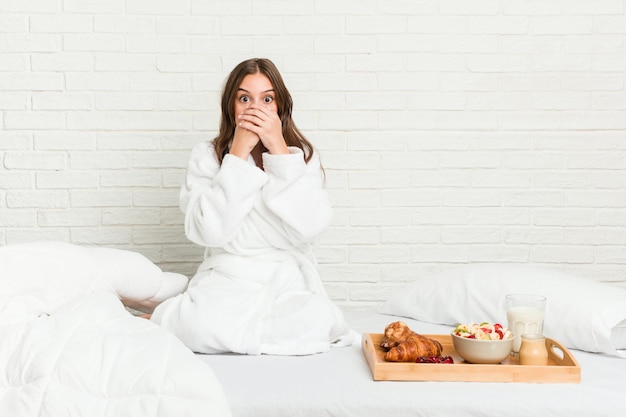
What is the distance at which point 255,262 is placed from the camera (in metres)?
2.49

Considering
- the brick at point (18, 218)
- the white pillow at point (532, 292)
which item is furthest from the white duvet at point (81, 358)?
the white pillow at point (532, 292)

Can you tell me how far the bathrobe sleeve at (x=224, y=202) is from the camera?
239cm

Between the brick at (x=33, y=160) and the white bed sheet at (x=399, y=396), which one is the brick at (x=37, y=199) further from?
the white bed sheet at (x=399, y=396)

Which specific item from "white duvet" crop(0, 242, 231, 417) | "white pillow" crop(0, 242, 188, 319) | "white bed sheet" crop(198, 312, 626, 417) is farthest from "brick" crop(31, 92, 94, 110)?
"white bed sheet" crop(198, 312, 626, 417)

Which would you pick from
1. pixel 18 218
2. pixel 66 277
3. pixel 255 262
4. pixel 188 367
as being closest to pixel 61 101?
pixel 18 218

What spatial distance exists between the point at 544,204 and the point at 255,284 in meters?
1.36

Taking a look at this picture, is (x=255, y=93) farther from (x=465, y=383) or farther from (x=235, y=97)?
(x=465, y=383)

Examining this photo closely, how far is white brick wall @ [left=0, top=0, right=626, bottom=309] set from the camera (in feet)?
9.97

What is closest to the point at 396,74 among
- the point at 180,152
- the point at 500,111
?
the point at 500,111

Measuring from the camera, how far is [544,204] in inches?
124

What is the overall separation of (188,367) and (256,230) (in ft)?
2.71

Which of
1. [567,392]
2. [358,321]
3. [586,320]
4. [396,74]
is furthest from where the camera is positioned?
[396,74]

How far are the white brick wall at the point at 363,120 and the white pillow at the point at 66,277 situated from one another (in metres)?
0.63

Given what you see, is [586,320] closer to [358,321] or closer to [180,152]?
[358,321]
